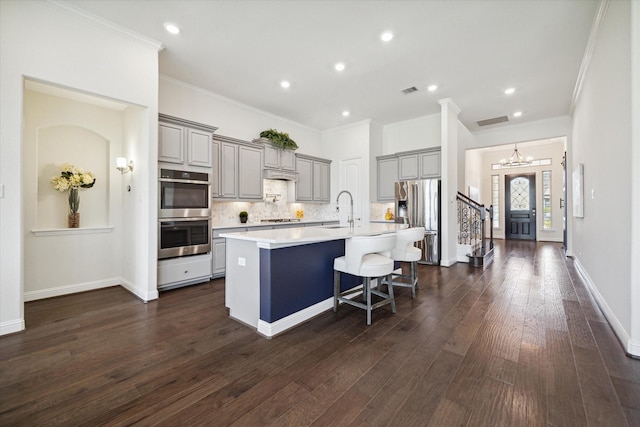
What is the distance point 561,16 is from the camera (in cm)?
300

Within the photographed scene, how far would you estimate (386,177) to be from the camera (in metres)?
6.57

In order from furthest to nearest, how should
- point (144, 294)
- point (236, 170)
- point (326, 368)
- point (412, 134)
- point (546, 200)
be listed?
point (546, 200) → point (412, 134) → point (236, 170) → point (144, 294) → point (326, 368)

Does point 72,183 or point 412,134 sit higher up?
point 412,134

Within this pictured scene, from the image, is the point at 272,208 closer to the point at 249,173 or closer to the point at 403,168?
the point at 249,173

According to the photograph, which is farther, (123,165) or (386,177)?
(386,177)

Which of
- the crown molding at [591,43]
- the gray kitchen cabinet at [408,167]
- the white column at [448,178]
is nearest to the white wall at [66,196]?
the gray kitchen cabinet at [408,167]

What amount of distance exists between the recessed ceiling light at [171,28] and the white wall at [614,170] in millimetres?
4168

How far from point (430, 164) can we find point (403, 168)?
61cm

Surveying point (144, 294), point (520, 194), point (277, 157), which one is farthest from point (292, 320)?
point (520, 194)

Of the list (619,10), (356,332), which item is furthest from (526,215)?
(356,332)

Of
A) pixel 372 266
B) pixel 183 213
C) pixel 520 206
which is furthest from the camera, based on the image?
pixel 520 206

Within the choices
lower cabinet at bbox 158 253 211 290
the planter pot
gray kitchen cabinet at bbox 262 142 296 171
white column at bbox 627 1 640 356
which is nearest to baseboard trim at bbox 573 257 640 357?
white column at bbox 627 1 640 356

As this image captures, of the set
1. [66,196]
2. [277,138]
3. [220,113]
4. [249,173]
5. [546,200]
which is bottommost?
[66,196]

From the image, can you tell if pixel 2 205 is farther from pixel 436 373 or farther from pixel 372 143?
pixel 372 143
